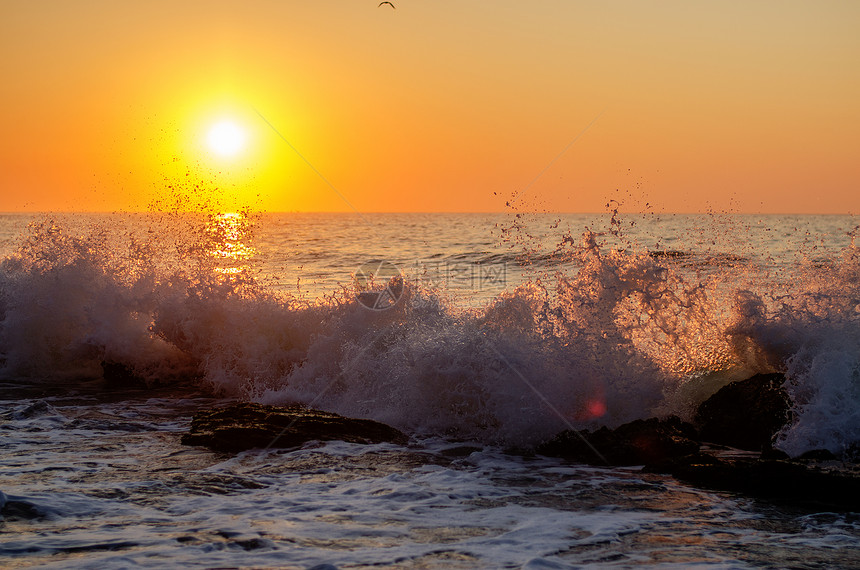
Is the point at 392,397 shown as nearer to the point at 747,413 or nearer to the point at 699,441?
the point at 699,441

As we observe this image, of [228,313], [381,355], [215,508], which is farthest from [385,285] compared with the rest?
[215,508]

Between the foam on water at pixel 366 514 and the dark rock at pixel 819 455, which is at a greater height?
the dark rock at pixel 819 455

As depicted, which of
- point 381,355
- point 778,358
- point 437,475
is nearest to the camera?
point 437,475

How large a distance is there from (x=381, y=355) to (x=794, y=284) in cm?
524

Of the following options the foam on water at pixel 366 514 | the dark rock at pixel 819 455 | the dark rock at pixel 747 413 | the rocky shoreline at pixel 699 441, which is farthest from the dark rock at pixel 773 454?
the foam on water at pixel 366 514

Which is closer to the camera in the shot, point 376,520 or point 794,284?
point 376,520

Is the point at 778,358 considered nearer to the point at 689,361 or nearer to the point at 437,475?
the point at 689,361

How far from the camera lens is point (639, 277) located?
30.6 ft

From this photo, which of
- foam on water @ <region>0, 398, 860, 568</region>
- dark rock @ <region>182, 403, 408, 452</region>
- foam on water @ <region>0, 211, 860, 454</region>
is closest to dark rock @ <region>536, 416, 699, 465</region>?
foam on water @ <region>0, 398, 860, 568</region>

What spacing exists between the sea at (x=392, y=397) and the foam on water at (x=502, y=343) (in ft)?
0.10

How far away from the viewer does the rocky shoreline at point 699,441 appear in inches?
225

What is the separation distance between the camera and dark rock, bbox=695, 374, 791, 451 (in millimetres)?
7348

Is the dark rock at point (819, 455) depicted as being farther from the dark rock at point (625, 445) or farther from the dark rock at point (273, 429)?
the dark rock at point (273, 429)

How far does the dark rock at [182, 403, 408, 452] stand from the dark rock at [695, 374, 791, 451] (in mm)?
3137
